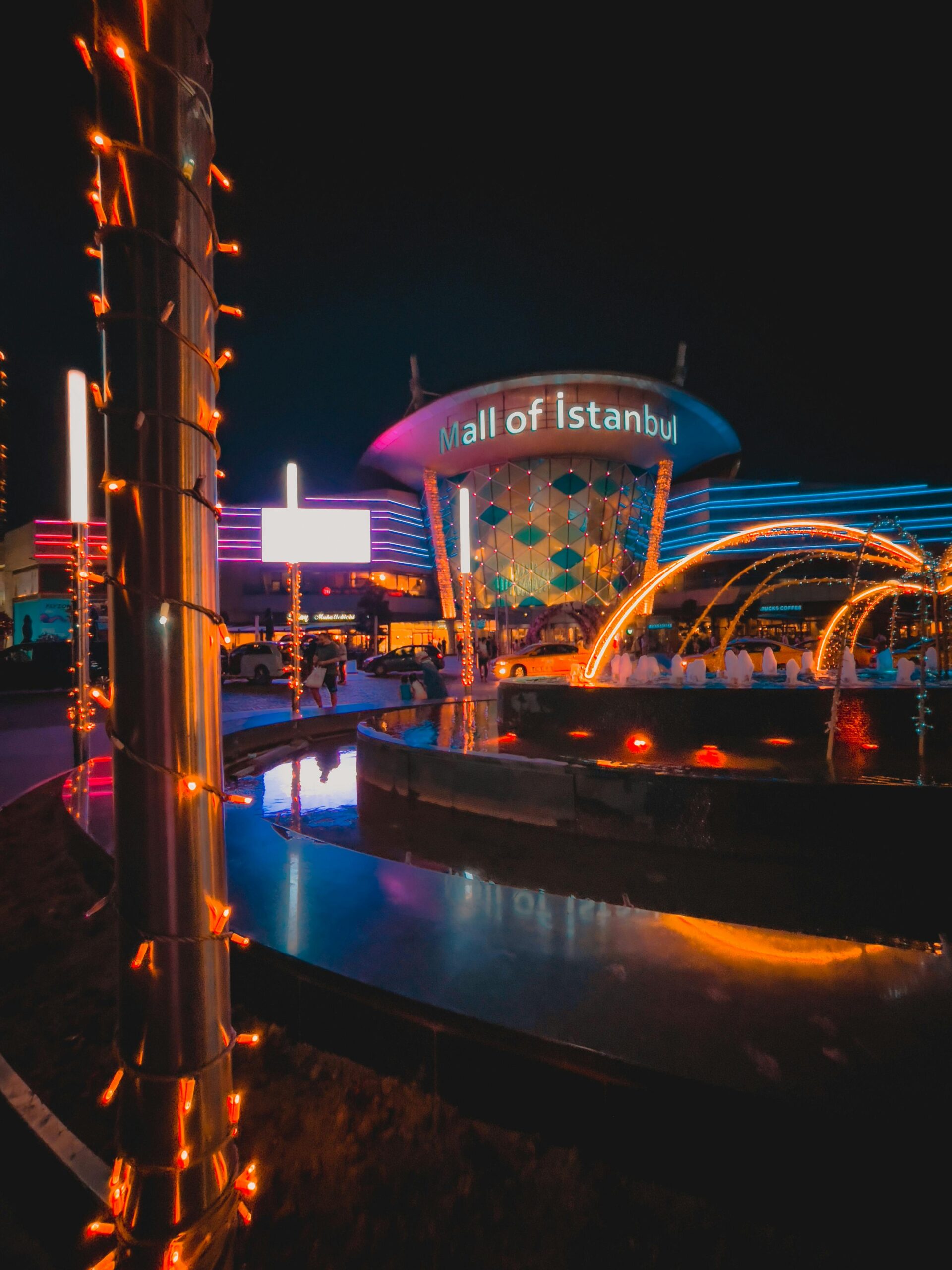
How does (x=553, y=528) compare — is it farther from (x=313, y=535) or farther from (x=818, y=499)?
(x=313, y=535)

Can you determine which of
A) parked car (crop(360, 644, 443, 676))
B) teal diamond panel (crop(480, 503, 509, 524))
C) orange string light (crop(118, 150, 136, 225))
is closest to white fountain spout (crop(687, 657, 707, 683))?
orange string light (crop(118, 150, 136, 225))

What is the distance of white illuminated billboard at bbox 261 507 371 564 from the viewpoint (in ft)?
40.5

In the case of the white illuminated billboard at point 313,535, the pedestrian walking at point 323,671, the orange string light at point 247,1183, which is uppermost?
the white illuminated billboard at point 313,535

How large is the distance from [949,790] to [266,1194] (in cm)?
491

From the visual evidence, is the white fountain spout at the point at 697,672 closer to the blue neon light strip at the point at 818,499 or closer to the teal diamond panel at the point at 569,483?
the teal diamond panel at the point at 569,483

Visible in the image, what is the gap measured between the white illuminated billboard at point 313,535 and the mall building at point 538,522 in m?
30.2

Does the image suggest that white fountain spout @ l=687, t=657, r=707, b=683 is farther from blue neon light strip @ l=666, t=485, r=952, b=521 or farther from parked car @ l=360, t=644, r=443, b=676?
blue neon light strip @ l=666, t=485, r=952, b=521

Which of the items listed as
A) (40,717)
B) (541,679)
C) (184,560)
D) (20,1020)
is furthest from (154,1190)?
(40,717)

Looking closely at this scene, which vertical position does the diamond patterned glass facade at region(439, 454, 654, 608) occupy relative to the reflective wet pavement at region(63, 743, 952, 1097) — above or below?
above

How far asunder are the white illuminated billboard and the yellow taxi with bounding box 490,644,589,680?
1126 cm

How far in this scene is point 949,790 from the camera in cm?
443

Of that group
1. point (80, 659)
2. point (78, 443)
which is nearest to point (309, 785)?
point (80, 659)

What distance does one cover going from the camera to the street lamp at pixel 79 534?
7.18m

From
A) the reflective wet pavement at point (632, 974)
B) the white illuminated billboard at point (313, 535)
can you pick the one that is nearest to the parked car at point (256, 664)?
the white illuminated billboard at point (313, 535)
